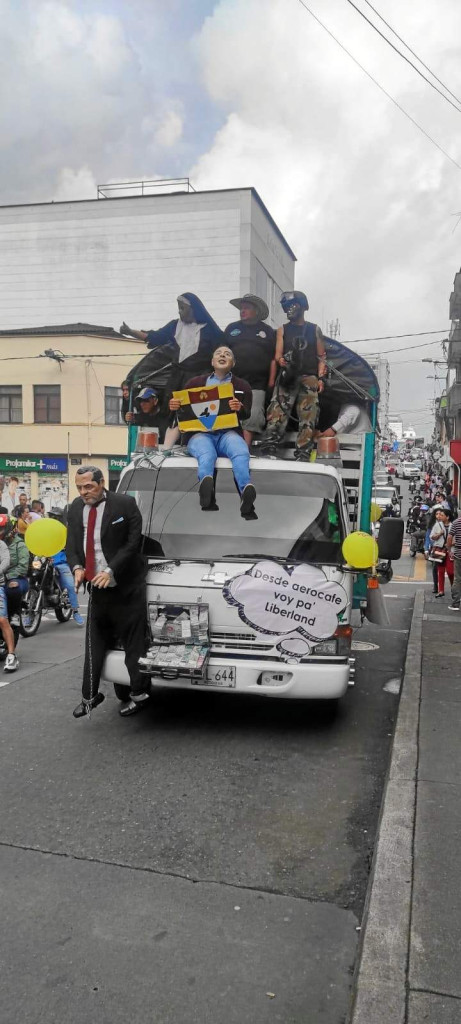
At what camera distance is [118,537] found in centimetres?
599

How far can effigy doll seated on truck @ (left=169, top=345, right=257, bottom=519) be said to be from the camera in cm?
643

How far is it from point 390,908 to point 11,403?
105 ft

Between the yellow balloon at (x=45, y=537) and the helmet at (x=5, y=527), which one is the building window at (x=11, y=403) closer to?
the helmet at (x=5, y=527)

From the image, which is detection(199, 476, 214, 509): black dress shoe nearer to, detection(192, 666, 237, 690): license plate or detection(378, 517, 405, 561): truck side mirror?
detection(192, 666, 237, 690): license plate

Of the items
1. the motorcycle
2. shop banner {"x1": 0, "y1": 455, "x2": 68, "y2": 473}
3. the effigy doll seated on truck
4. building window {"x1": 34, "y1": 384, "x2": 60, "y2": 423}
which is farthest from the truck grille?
building window {"x1": 34, "y1": 384, "x2": 60, "y2": 423}

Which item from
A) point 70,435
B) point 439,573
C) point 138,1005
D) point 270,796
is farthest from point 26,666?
point 70,435

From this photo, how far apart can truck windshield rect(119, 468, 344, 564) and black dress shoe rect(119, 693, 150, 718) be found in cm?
114

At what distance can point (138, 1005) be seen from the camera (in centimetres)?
299

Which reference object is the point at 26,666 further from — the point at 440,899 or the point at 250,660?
the point at 440,899

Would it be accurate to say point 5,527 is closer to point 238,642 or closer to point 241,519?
point 241,519

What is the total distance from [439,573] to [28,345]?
72.7 feet

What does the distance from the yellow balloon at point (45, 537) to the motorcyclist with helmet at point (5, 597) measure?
1.85 m

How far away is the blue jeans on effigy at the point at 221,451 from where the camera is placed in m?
6.45

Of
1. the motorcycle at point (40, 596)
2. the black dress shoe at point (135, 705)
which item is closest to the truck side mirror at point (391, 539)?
the black dress shoe at point (135, 705)
